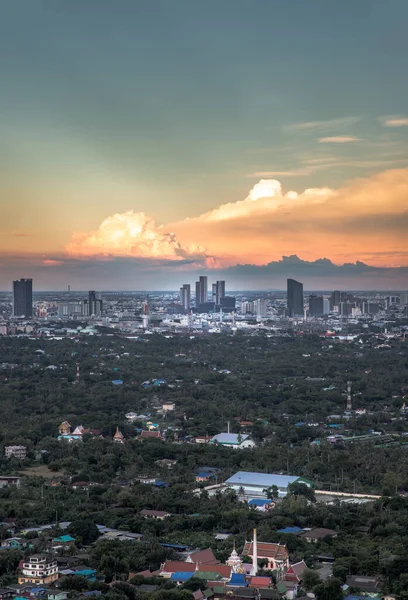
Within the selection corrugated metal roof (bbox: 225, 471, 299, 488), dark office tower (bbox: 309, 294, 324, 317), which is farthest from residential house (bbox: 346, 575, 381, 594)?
dark office tower (bbox: 309, 294, 324, 317)

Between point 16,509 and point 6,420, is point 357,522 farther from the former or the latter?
point 6,420

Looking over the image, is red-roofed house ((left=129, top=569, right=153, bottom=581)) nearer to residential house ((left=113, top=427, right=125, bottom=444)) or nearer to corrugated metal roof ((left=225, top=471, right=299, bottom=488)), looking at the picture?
corrugated metal roof ((left=225, top=471, right=299, bottom=488))

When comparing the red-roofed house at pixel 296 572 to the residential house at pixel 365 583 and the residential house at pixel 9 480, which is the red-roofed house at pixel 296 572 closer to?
the residential house at pixel 365 583

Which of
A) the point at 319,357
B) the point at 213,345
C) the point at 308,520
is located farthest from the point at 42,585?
the point at 213,345

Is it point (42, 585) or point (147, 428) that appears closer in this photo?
point (42, 585)

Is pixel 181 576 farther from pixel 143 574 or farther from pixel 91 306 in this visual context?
pixel 91 306

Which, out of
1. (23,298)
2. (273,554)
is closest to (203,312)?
(23,298)

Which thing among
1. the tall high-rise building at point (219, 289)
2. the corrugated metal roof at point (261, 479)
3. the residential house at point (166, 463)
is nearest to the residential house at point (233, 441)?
the residential house at point (166, 463)

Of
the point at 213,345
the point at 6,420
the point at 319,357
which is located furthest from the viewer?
the point at 213,345
